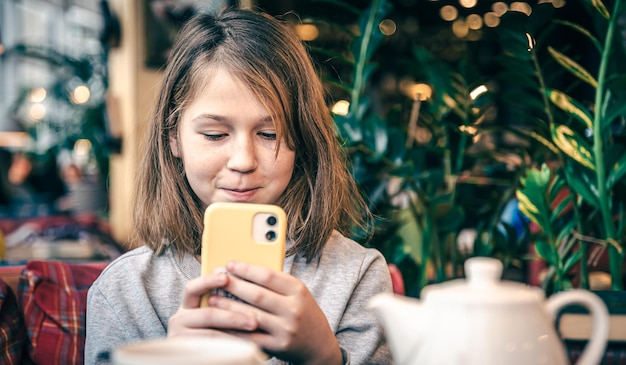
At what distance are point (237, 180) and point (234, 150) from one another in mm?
47

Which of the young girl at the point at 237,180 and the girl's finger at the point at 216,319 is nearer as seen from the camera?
the girl's finger at the point at 216,319

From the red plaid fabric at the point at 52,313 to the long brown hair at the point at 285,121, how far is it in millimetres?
313

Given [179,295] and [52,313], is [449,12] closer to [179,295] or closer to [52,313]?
[52,313]

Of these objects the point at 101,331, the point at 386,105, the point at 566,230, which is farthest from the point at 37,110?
the point at 101,331

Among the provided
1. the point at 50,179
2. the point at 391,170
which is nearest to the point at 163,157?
the point at 391,170

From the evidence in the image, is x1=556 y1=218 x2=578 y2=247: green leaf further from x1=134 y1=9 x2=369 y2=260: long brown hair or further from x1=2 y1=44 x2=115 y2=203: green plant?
x1=2 y1=44 x2=115 y2=203: green plant

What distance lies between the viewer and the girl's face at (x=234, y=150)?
113 cm

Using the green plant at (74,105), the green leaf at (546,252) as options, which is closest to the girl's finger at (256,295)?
the green leaf at (546,252)

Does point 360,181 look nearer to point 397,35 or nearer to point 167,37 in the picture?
point 167,37

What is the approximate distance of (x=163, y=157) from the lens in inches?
51.5

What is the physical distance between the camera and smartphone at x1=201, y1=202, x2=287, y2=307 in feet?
2.92

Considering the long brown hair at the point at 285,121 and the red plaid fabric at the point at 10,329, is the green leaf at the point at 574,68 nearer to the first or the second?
the long brown hair at the point at 285,121

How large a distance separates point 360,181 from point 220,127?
41.0 inches

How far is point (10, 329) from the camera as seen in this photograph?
145 cm
